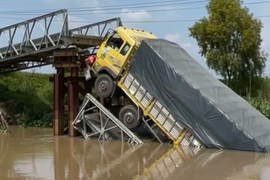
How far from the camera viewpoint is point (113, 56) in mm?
16875

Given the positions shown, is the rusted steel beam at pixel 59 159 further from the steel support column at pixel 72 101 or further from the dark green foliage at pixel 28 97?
the dark green foliage at pixel 28 97

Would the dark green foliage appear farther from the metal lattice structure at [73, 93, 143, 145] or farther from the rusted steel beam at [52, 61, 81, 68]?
the metal lattice structure at [73, 93, 143, 145]

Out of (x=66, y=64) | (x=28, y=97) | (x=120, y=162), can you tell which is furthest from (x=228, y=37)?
(x=120, y=162)

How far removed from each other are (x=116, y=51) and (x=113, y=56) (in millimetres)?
204

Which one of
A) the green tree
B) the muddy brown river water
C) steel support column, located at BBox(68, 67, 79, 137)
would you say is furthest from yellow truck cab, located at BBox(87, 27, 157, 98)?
the green tree

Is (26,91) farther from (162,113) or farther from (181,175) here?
(181,175)

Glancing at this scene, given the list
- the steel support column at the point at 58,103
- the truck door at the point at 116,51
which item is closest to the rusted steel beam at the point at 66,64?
the steel support column at the point at 58,103

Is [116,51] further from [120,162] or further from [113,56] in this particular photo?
[120,162]

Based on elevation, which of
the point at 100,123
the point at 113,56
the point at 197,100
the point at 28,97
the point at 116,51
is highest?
the point at 28,97

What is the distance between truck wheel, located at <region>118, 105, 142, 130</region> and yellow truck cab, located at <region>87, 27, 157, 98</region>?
33.7 inches

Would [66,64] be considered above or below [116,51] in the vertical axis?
above

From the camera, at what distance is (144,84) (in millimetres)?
16062

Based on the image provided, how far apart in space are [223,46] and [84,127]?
1869 centimetres

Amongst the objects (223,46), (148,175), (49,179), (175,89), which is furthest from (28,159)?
(223,46)
